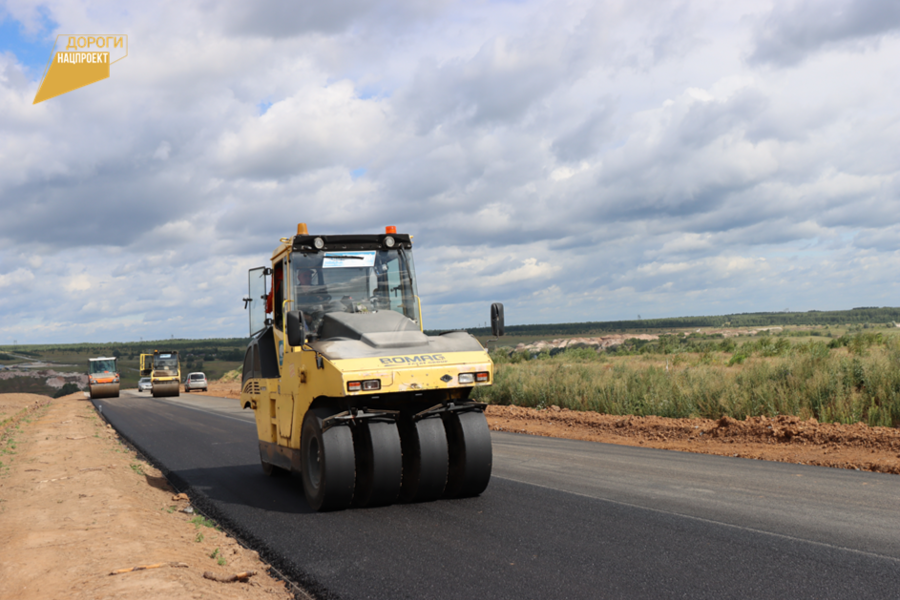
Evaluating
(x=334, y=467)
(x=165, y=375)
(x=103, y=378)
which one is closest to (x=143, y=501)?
(x=334, y=467)

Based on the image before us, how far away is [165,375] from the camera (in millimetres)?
49188

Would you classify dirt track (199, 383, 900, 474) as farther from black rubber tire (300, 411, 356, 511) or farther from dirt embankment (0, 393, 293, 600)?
dirt embankment (0, 393, 293, 600)

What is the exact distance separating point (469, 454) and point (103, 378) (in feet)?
160

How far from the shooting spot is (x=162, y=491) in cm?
1065

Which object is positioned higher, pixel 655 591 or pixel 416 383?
pixel 416 383

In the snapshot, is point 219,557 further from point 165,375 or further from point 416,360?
point 165,375

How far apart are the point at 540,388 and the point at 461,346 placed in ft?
52.5

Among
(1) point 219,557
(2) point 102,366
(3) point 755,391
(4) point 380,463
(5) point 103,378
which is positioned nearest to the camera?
(1) point 219,557

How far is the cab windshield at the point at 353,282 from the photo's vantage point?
922cm

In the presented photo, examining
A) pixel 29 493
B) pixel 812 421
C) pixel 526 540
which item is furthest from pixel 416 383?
pixel 812 421

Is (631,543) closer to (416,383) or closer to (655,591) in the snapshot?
(655,591)

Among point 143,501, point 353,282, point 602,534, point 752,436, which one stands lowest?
point 752,436

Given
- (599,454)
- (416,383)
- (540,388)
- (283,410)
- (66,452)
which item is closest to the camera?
(416,383)

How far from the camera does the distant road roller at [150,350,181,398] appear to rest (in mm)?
48906
